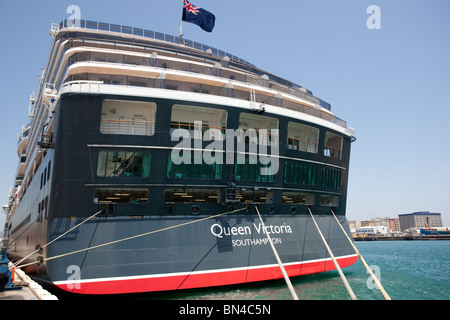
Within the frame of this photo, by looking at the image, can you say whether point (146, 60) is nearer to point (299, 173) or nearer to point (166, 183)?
point (166, 183)

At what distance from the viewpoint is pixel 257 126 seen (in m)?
18.7

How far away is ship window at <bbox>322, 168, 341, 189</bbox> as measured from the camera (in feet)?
65.7

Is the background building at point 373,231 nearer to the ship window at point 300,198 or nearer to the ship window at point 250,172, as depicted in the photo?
the ship window at point 300,198

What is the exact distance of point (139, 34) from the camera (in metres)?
27.1

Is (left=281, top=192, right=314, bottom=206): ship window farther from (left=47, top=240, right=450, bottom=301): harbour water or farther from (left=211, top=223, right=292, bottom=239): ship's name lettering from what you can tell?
(left=47, top=240, right=450, bottom=301): harbour water

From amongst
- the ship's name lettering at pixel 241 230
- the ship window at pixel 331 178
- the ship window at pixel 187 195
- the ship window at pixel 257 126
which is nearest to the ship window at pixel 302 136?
the ship window at pixel 331 178

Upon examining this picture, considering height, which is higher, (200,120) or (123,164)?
(200,120)

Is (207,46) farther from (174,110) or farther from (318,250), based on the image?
(318,250)

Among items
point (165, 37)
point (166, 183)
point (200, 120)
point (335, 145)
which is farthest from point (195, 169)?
point (165, 37)

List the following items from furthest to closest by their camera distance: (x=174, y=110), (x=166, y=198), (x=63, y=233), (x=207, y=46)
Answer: (x=207, y=46)
(x=174, y=110)
(x=166, y=198)
(x=63, y=233)

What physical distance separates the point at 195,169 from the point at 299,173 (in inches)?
262

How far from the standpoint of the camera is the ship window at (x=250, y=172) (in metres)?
16.0

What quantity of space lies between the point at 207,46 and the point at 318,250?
2098cm
